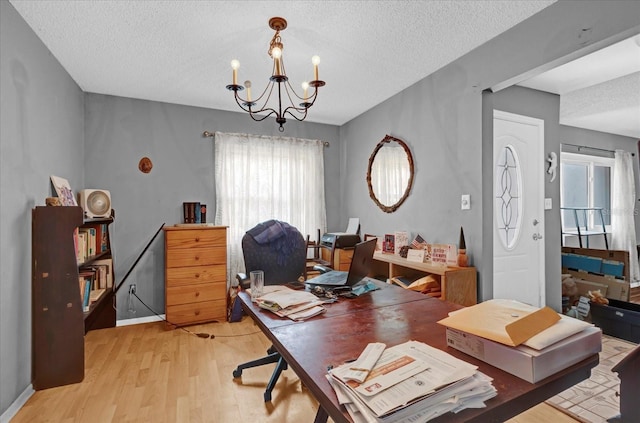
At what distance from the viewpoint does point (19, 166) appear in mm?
2057

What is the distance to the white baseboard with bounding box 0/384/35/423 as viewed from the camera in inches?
72.5

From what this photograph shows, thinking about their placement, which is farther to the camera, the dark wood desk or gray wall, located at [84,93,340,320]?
gray wall, located at [84,93,340,320]

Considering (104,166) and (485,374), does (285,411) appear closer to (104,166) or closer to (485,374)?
(485,374)

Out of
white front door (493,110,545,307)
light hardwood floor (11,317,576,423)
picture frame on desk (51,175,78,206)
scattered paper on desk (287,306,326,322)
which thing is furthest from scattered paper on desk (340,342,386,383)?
picture frame on desk (51,175,78,206)

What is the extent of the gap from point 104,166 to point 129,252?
0.96 metres

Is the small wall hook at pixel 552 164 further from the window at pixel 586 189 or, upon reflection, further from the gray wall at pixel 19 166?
the gray wall at pixel 19 166

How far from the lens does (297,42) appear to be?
242 centimetres

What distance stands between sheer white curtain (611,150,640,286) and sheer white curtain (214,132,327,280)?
183 inches

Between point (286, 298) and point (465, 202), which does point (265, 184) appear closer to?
point (465, 202)

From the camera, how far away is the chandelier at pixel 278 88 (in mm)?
1938

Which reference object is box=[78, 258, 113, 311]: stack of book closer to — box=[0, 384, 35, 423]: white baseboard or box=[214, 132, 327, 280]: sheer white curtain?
box=[0, 384, 35, 423]: white baseboard

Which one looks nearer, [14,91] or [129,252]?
[14,91]

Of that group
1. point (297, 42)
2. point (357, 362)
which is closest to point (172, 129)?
point (297, 42)

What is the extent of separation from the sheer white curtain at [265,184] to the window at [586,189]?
12.4 ft
